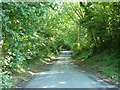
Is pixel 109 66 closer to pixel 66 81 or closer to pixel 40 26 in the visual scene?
pixel 66 81

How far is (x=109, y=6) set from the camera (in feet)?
38.8

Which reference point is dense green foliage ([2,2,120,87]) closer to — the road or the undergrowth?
the undergrowth

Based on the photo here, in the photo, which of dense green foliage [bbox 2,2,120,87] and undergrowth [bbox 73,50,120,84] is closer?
dense green foliage [bbox 2,2,120,87]

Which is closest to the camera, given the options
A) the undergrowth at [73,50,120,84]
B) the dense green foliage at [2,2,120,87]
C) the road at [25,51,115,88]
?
the dense green foliage at [2,2,120,87]

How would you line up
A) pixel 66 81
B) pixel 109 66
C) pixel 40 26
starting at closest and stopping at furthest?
pixel 40 26, pixel 66 81, pixel 109 66

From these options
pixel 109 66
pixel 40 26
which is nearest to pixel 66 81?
pixel 40 26

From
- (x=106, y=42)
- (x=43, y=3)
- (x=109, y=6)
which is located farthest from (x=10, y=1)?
(x=106, y=42)

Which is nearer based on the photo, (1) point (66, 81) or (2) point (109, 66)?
(1) point (66, 81)

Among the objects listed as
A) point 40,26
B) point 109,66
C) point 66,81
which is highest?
point 40,26

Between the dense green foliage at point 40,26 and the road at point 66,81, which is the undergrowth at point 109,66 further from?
the road at point 66,81

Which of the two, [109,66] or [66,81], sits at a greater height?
[66,81]

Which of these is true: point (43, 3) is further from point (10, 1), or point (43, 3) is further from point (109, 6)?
point (109, 6)

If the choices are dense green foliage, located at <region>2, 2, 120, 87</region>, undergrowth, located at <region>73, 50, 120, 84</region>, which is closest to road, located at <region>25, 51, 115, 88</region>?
undergrowth, located at <region>73, 50, 120, 84</region>

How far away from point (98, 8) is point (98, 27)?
93.7 inches
